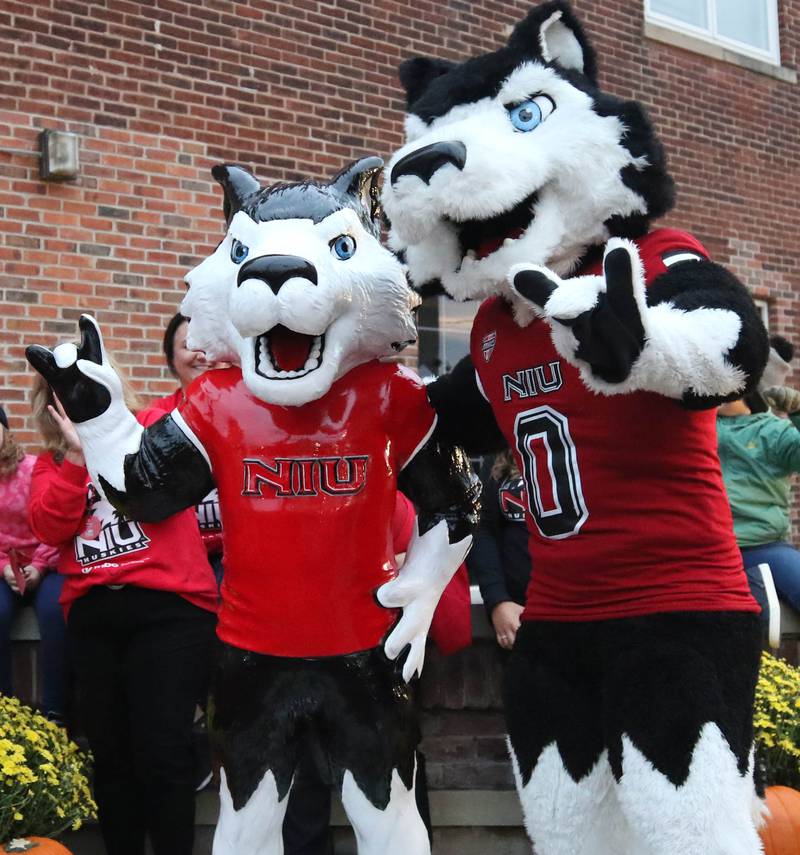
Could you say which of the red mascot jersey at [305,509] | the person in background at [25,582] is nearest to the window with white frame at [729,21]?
the person in background at [25,582]

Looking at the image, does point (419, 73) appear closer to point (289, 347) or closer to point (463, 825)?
point (289, 347)

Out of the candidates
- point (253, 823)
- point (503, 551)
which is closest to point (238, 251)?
point (253, 823)

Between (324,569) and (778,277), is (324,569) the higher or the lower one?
the lower one

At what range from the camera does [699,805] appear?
223 cm

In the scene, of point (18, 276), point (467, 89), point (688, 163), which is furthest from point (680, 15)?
point (467, 89)

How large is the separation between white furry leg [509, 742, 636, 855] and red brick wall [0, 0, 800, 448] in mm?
3998

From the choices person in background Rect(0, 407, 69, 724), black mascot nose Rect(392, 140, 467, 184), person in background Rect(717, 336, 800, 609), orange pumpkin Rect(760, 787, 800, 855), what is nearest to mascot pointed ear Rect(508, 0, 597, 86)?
black mascot nose Rect(392, 140, 467, 184)

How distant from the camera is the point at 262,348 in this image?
2662mm

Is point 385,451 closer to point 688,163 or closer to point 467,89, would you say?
point 467,89

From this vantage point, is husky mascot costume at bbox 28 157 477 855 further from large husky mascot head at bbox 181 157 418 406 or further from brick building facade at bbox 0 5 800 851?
brick building facade at bbox 0 5 800 851

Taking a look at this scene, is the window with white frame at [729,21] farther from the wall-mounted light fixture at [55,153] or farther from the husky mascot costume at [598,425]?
the husky mascot costume at [598,425]

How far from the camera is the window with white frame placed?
28.8 ft

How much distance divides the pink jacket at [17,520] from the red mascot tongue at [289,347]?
1.89m

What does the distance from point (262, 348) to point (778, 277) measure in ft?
24.2
